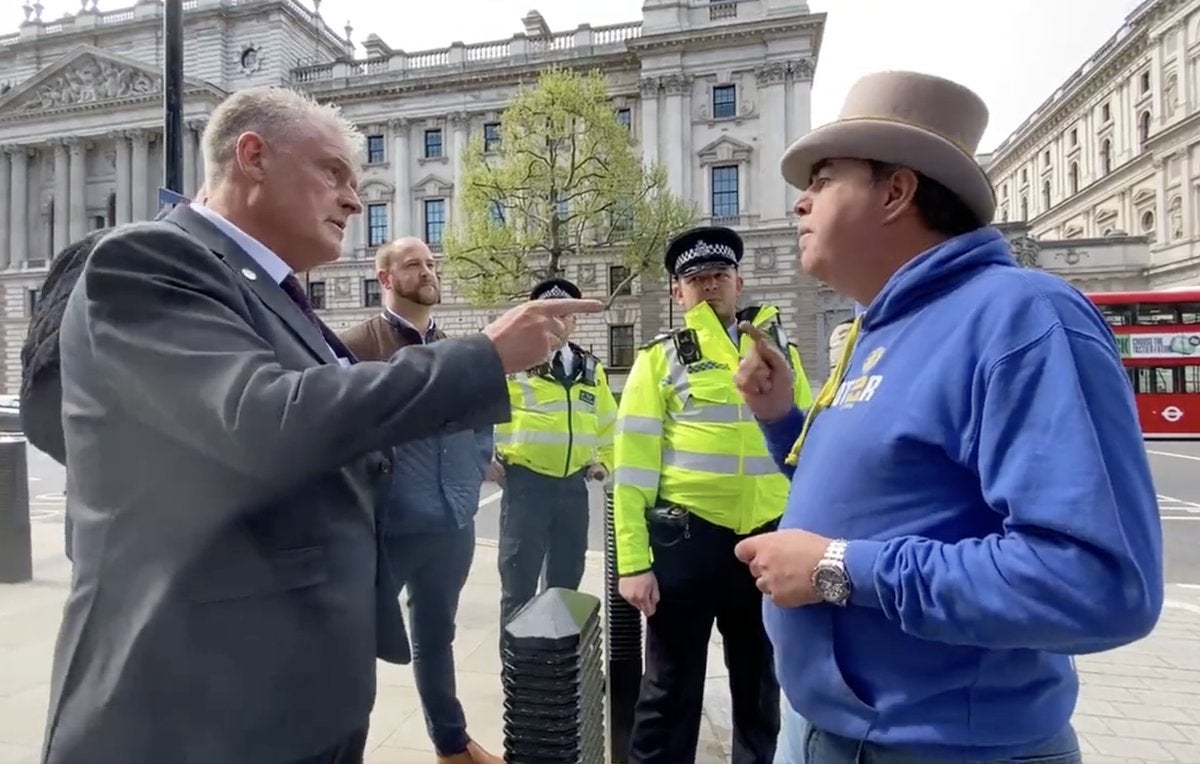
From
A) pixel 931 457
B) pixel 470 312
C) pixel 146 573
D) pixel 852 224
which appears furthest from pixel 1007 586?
pixel 470 312

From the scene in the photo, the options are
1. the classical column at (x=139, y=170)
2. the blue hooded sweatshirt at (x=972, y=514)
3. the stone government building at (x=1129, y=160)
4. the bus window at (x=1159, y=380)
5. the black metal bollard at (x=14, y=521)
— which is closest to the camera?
the blue hooded sweatshirt at (x=972, y=514)

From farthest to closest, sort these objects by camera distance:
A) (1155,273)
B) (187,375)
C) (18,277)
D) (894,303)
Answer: (18,277) < (1155,273) < (894,303) < (187,375)

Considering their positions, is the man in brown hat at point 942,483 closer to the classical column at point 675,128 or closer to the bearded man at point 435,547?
the bearded man at point 435,547

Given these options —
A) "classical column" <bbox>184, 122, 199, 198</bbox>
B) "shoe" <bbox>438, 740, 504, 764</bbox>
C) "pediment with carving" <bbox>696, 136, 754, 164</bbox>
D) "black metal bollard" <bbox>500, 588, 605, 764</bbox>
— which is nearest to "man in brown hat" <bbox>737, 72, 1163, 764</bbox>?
"black metal bollard" <bbox>500, 588, 605, 764</bbox>

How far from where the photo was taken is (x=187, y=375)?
4.08 feet

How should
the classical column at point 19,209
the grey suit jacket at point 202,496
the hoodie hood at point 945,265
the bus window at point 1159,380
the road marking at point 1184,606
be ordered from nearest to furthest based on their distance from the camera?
the grey suit jacket at point 202,496 < the hoodie hood at point 945,265 < the road marking at point 1184,606 < the bus window at point 1159,380 < the classical column at point 19,209

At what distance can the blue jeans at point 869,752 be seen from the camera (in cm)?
131

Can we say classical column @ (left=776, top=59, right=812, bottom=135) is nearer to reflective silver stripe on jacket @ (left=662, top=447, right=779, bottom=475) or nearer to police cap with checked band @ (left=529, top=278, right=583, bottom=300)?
police cap with checked band @ (left=529, top=278, right=583, bottom=300)

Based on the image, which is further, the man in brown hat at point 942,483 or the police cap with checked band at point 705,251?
the police cap with checked band at point 705,251

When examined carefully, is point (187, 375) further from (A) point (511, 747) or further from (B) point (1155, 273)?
(B) point (1155, 273)

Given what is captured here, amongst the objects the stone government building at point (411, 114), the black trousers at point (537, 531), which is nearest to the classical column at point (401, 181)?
the stone government building at point (411, 114)

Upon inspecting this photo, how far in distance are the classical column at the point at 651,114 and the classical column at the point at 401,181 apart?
13.4 metres

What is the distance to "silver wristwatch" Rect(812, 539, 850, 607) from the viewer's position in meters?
1.30

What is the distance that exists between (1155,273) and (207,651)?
46.9 metres
